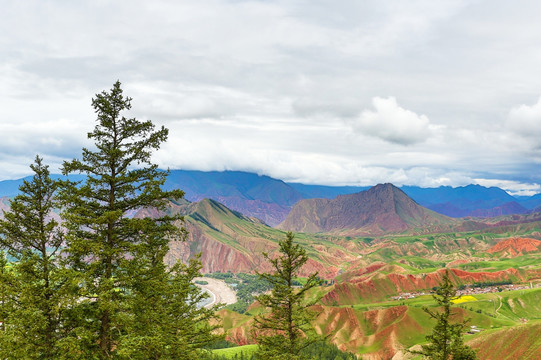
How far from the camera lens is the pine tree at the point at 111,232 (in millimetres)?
15812

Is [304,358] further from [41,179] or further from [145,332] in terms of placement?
[41,179]

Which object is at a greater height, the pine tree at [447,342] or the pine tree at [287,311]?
the pine tree at [287,311]

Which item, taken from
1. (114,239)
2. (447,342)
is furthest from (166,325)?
(447,342)

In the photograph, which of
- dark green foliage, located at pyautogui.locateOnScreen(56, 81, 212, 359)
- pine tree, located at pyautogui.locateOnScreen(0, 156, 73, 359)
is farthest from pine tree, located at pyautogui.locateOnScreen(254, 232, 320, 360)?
pine tree, located at pyautogui.locateOnScreen(0, 156, 73, 359)

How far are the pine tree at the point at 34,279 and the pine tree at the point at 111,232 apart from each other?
2.99 feet

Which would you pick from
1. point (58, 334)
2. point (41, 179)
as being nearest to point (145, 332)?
point (58, 334)

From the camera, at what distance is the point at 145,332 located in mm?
17391

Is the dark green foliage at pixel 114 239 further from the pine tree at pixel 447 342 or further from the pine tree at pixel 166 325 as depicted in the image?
the pine tree at pixel 447 342

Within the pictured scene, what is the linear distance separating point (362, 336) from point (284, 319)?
15418 cm

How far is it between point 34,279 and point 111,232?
4.04 meters

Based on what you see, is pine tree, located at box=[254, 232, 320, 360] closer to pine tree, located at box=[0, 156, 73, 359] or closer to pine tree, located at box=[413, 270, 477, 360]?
pine tree, located at box=[413, 270, 477, 360]

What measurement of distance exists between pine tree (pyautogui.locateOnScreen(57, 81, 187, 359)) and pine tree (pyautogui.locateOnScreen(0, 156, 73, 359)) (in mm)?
910

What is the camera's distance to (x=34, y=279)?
53.1 feet

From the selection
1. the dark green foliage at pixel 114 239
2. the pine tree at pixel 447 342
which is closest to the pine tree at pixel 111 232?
the dark green foliage at pixel 114 239
